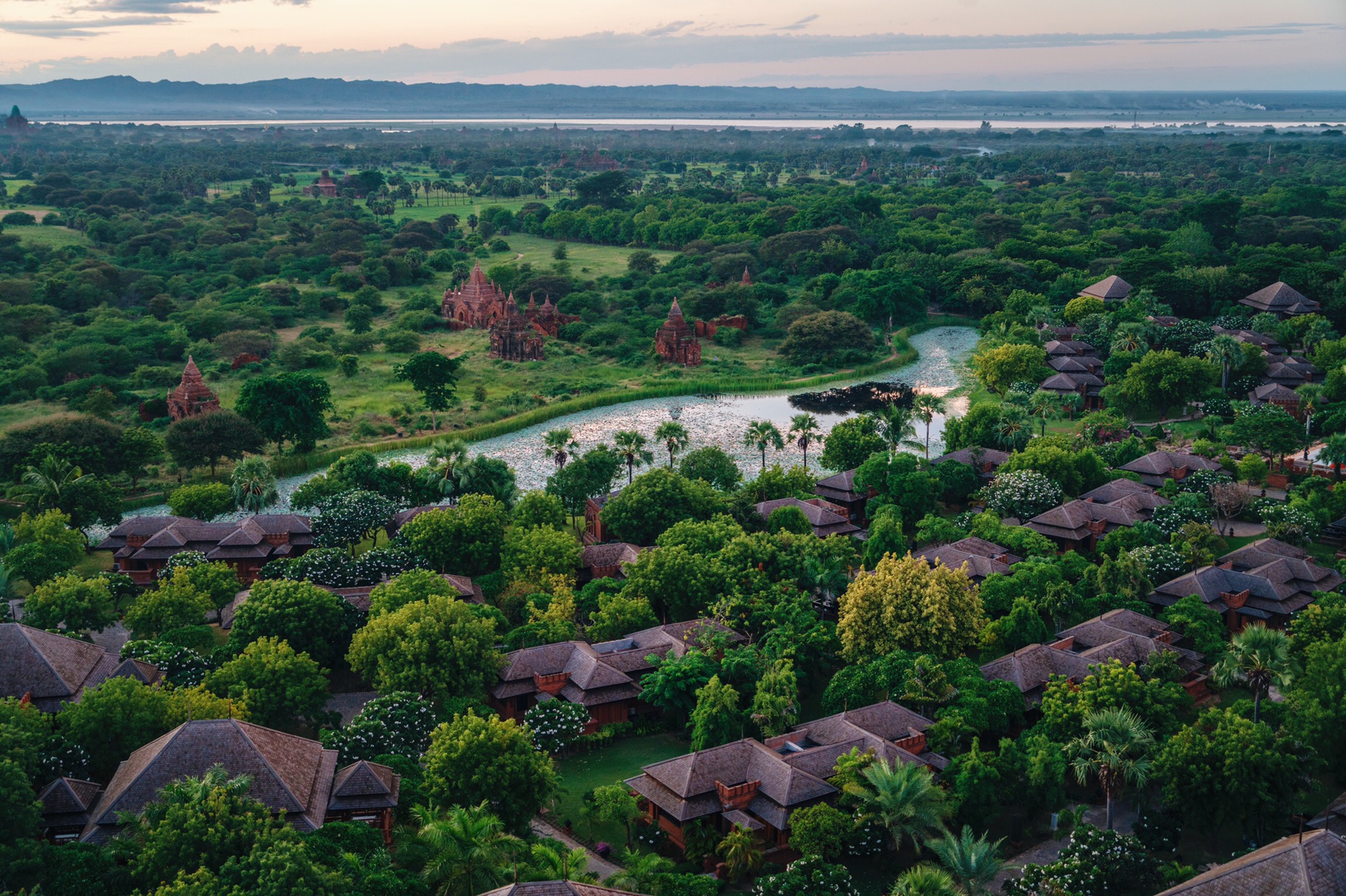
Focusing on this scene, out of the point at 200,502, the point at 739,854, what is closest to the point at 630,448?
the point at 200,502

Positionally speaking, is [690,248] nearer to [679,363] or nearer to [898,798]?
[679,363]

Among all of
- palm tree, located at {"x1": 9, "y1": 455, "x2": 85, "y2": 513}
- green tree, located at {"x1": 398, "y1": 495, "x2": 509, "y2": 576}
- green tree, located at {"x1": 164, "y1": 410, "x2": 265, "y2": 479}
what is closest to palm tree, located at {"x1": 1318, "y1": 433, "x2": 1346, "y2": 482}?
green tree, located at {"x1": 398, "y1": 495, "x2": 509, "y2": 576}

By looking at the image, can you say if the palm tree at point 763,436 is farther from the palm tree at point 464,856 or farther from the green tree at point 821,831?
the palm tree at point 464,856

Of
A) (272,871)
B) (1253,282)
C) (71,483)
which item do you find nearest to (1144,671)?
(272,871)

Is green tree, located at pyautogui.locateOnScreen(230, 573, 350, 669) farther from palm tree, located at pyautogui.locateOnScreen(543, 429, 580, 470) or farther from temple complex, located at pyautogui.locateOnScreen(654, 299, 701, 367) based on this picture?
temple complex, located at pyautogui.locateOnScreen(654, 299, 701, 367)

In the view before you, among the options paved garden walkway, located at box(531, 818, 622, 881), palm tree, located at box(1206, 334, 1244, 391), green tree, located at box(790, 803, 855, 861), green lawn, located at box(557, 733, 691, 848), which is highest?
palm tree, located at box(1206, 334, 1244, 391)
